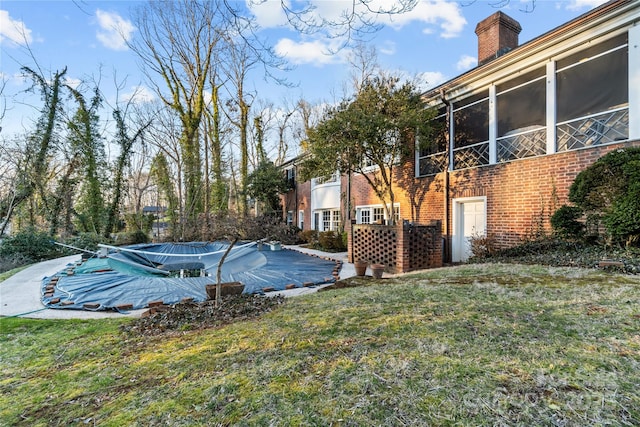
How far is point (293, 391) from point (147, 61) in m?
20.3

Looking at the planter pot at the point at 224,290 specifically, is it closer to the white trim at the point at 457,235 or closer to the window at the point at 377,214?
the white trim at the point at 457,235

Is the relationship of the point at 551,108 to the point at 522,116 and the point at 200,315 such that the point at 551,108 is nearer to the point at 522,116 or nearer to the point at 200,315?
the point at 522,116

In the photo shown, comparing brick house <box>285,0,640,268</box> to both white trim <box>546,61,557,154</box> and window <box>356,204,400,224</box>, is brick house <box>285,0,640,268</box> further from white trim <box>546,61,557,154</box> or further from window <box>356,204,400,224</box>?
window <box>356,204,400,224</box>

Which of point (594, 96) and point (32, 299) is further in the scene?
point (594, 96)

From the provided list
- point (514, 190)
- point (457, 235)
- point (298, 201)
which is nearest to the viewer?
point (514, 190)

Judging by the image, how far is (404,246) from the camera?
7133mm

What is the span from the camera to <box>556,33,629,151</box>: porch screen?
5680mm

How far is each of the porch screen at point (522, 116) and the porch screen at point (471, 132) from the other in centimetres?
38

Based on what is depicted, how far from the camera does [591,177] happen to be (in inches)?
210

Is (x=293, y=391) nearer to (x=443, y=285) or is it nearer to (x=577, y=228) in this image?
(x=443, y=285)

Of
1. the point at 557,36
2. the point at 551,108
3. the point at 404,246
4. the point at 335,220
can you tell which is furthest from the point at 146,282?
the point at 335,220

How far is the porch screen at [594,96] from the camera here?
5.68 m

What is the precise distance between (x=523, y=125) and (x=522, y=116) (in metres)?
0.23

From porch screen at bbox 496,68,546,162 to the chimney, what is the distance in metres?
2.81
